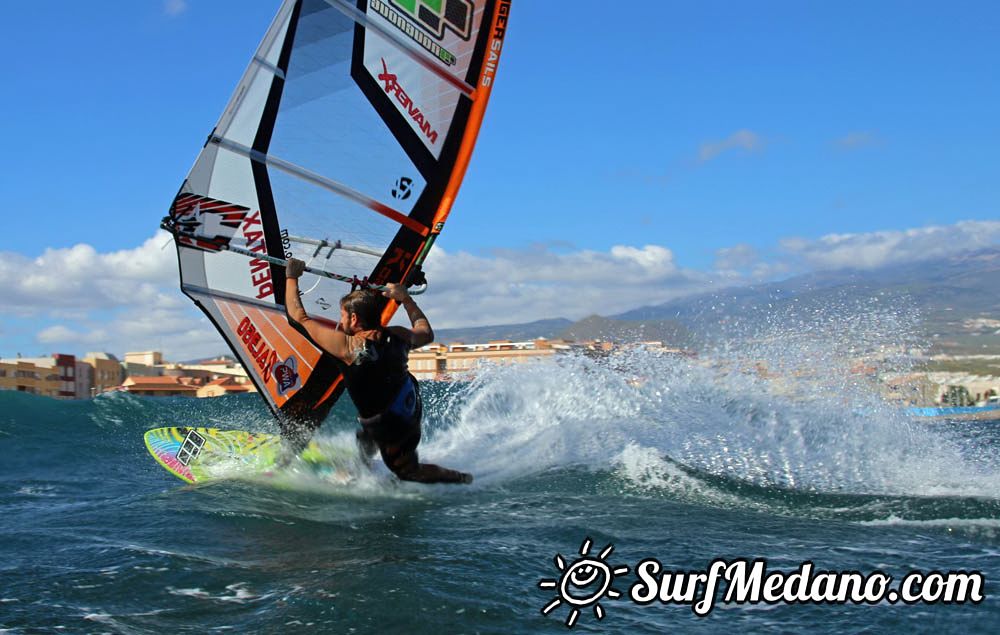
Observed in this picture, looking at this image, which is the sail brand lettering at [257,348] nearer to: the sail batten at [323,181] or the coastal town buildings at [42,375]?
the sail batten at [323,181]

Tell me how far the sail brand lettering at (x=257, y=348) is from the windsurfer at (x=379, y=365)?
3.90ft

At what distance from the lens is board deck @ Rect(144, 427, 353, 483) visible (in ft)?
21.1

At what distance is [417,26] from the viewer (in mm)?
6531

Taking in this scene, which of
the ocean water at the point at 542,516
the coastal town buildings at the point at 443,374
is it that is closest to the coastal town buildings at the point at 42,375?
the coastal town buildings at the point at 443,374

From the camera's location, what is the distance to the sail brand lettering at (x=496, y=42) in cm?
669

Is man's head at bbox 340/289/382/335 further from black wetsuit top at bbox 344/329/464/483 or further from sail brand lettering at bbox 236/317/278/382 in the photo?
sail brand lettering at bbox 236/317/278/382

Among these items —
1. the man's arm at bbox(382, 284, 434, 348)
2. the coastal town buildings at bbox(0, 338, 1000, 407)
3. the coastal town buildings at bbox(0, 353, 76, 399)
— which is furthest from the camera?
the coastal town buildings at bbox(0, 353, 76, 399)

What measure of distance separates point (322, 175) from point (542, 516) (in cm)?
319

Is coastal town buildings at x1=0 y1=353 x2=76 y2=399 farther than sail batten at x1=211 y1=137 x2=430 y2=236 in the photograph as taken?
Yes

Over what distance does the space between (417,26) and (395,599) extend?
477 centimetres

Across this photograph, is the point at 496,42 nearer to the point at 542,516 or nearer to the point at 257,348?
the point at 257,348

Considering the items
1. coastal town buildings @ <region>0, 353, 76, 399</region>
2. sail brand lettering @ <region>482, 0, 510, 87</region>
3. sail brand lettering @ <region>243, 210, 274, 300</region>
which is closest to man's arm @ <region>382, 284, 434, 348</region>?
sail brand lettering @ <region>243, 210, 274, 300</region>

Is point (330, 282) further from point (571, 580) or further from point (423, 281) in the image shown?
point (571, 580)

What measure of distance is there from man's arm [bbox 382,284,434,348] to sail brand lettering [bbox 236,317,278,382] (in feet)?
4.77
